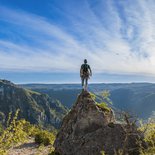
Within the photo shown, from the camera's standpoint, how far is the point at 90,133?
29844mm

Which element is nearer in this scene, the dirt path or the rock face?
the rock face

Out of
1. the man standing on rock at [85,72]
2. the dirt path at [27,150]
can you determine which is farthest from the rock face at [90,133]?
the dirt path at [27,150]

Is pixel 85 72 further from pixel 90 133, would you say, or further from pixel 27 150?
pixel 27 150

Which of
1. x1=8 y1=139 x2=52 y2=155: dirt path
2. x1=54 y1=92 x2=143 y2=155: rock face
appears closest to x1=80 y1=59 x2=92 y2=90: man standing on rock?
x1=54 y1=92 x2=143 y2=155: rock face

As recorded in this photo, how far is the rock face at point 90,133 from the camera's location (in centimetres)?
2903

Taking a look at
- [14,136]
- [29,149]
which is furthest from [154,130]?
[29,149]

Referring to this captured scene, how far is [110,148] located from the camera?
28844 mm

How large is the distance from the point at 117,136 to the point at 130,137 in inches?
46.5

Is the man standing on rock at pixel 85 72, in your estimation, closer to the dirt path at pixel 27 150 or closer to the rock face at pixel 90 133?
the rock face at pixel 90 133

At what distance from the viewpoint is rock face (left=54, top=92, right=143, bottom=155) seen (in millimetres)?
29031

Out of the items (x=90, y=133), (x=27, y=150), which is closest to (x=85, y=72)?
(x=90, y=133)

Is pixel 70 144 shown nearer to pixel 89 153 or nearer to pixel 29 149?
pixel 89 153

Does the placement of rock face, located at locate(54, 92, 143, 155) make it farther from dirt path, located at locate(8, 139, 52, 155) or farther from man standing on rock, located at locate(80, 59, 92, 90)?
dirt path, located at locate(8, 139, 52, 155)

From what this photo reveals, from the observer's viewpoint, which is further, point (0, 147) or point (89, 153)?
point (89, 153)
